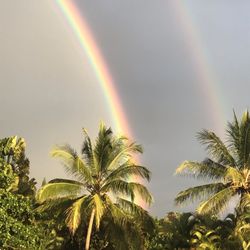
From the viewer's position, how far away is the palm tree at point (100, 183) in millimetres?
28781

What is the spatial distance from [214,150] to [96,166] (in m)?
6.83

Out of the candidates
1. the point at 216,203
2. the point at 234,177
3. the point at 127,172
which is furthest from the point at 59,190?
the point at 234,177

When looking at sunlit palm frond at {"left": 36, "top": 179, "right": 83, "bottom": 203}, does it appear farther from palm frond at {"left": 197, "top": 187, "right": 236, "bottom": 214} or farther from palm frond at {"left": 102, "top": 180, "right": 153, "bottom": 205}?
palm frond at {"left": 197, "top": 187, "right": 236, "bottom": 214}

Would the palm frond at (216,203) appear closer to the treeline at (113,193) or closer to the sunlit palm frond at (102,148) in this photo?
the treeline at (113,193)

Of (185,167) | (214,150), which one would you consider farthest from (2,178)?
(214,150)

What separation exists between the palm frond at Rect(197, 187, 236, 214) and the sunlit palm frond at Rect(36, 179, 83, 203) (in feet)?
22.9

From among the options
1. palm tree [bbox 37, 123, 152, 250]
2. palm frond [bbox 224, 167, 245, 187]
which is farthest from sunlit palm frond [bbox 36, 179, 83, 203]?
palm frond [bbox 224, 167, 245, 187]

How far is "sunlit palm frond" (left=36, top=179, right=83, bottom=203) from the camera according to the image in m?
28.8

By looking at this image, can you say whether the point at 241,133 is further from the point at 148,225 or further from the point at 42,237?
the point at 42,237

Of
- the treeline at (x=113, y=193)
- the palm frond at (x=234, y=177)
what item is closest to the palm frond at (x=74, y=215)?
the treeline at (x=113, y=193)

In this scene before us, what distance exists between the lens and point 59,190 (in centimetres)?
2917

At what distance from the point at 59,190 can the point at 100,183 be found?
2458 millimetres

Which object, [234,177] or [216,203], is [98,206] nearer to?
[216,203]

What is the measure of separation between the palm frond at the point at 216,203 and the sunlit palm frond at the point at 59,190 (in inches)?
275
